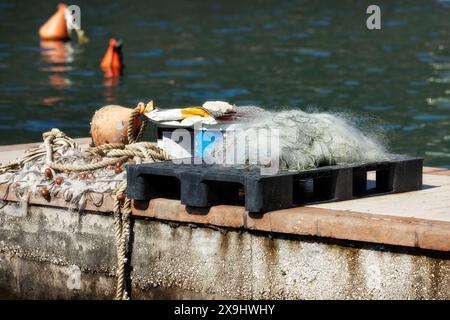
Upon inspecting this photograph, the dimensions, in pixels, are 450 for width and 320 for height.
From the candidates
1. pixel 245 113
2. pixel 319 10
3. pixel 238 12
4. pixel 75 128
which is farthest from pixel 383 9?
pixel 245 113

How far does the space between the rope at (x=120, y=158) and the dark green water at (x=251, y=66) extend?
199 inches

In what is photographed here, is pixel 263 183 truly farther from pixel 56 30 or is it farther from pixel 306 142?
pixel 56 30

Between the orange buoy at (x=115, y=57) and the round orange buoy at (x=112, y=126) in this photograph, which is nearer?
the round orange buoy at (x=112, y=126)

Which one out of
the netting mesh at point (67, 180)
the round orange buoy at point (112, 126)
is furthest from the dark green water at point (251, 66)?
the netting mesh at point (67, 180)

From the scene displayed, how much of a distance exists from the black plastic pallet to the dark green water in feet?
17.1

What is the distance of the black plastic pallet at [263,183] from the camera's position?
8641 millimetres

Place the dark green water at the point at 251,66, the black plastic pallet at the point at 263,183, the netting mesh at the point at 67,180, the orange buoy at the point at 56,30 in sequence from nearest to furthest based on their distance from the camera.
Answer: the black plastic pallet at the point at 263,183 → the netting mesh at the point at 67,180 → the dark green water at the point at 251,66 → the orange buoy at the point at 56,30

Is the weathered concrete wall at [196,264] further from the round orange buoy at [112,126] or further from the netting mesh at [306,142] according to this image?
the round orange buoy at [112,126]

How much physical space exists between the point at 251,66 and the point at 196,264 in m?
19.4

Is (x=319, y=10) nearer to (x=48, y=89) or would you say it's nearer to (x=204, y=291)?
(x=48, y=89)

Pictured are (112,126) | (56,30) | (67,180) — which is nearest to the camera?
(67,180)

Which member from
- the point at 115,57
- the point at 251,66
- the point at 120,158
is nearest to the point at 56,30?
the point at 115,57

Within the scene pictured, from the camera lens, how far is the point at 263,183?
8.55 meters
